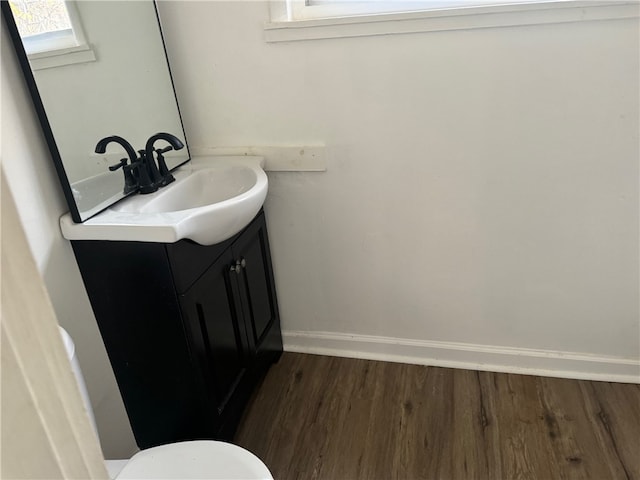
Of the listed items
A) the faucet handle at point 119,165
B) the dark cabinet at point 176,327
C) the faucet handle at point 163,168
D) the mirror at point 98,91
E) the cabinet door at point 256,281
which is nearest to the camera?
the mirror at point 98,91

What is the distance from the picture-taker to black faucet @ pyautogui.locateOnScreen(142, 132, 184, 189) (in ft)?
4.88

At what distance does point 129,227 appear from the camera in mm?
1277

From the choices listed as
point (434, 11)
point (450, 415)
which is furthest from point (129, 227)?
point (450, 415)

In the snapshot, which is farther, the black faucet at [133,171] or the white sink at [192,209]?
the black faucet at [133,171]

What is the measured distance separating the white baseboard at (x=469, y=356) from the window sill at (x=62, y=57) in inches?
50.5

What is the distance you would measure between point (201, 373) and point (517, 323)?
1.17 metres

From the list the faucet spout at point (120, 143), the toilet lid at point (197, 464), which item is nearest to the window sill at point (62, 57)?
the faucet spout at point (120, 143)

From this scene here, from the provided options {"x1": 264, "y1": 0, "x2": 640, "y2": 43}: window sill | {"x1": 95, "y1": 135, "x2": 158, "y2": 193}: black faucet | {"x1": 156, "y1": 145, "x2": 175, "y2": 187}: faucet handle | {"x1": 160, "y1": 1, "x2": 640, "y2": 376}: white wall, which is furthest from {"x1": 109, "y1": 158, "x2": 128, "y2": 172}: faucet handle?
{"x1": 264, "y1": 0, "x2": 640, "y2": 43}: window sill

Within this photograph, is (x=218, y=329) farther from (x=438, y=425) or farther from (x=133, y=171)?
(x=438, y=425)

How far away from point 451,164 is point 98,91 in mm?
1129

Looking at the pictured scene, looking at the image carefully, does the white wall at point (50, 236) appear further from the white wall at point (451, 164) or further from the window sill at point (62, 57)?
the white wall at point (451, 164)

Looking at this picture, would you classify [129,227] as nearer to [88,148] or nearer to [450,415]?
[88,148]

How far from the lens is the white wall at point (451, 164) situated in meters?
1.52

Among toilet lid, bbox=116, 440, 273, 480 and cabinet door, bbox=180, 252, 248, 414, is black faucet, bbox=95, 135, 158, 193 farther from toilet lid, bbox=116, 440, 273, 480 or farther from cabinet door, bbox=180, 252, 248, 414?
toilet lid, bbox=116, 440, 273, 480
